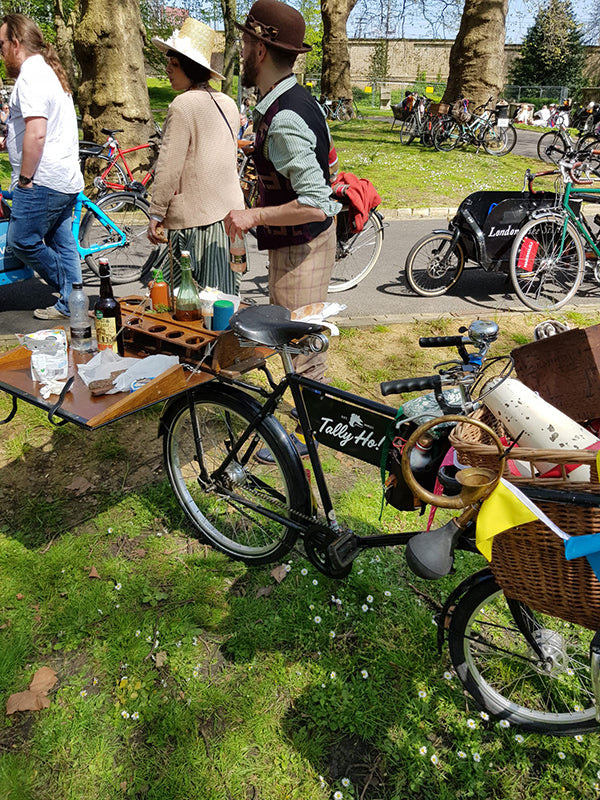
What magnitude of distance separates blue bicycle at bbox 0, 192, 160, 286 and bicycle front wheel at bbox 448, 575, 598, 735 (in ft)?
13.1

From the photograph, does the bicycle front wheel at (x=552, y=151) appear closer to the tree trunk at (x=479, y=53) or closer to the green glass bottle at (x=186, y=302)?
the tree trunk at (x=479, y=53)

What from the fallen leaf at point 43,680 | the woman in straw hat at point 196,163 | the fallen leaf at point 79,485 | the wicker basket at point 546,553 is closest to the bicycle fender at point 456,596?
the wicker basket at point 546,553

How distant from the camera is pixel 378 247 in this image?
21.1ft

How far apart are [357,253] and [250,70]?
413 cm

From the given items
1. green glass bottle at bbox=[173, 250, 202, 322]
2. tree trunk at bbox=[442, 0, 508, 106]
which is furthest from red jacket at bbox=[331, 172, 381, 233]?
tree trunk at bbox=[442, 0, 508, 106]

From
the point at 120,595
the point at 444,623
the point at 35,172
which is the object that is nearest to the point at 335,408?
the point at 444,623

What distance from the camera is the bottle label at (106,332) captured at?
2.59 metres

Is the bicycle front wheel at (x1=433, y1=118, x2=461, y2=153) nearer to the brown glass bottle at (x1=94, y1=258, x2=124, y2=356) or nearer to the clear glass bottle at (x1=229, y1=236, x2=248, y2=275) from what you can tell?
the clear glass bottle at (x1=229, y1=236, x2=248, y2=275)

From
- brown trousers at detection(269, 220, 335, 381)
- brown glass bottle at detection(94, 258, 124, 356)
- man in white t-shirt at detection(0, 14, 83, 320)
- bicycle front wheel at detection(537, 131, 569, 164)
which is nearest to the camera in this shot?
brown glass bottle at detection(94, 258, 124, 356)

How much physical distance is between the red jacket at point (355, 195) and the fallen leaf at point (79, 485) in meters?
3.14

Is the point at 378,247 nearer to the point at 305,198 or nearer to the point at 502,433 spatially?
the point at 305,198

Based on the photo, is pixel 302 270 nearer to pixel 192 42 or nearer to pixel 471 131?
pixel 192 42

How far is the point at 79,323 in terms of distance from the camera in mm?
2607

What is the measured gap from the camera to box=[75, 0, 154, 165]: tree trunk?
27.5 feet
